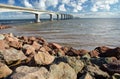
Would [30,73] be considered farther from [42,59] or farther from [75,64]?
[42,59]

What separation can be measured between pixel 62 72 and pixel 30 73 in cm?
124

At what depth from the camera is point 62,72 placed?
26.2ft

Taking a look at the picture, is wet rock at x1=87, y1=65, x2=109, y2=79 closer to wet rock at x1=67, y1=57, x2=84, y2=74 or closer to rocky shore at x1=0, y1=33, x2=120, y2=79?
rocky shore at x1=0, y1=33, x2=120, y2=79

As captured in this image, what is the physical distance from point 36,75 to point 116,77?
266 centimetres

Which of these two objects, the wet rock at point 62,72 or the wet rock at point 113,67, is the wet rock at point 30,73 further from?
the wet rock at point 113,67

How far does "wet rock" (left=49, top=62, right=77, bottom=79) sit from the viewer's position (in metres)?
7.81

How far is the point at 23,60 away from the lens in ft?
34.2

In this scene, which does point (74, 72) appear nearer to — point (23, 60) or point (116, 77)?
point (116, 77)

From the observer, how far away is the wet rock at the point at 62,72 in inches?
308

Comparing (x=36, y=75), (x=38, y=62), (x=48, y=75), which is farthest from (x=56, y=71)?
(x=38, y=62)

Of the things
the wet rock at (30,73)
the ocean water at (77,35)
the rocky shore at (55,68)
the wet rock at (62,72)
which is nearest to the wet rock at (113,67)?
the rocky shore at (55,68)

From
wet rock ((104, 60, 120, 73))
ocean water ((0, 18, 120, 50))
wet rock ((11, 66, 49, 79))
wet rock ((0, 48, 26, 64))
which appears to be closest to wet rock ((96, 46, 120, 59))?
wet rock ((104, 60, 120, 73))

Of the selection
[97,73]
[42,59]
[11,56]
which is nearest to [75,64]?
[97,73]

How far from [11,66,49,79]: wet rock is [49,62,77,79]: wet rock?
31 centimetres
